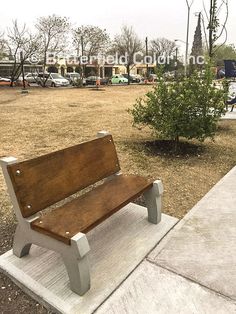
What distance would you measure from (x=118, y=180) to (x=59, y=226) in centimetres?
106

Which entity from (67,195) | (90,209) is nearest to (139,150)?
(67,195)

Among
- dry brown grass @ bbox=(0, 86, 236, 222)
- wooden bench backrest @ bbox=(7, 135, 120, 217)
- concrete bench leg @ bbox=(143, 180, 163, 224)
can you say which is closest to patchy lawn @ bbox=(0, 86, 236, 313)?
dry brown grass @ bbox=(0, 86, 236, 222)

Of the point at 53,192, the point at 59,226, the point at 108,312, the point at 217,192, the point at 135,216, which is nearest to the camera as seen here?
the point at 108,312

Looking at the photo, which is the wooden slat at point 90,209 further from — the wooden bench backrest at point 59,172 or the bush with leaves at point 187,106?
the bush with leaves at point 187,106

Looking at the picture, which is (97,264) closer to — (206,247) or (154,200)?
(154,200)

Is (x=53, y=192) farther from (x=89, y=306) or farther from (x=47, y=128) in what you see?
(x=47, y=128)

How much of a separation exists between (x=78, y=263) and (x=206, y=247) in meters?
1.33

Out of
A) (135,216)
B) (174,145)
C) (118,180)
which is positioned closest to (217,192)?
(135,216)

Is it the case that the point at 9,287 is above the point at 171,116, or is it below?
below

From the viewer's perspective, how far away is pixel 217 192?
4273 millimetres

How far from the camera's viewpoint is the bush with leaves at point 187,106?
5.36 m

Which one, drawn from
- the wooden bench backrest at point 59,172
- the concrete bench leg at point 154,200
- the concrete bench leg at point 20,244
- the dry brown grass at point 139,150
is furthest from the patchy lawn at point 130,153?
the wooden bench backrest at point 59,172

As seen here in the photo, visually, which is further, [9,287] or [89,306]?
[9,287]

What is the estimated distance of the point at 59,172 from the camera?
2.86 m
